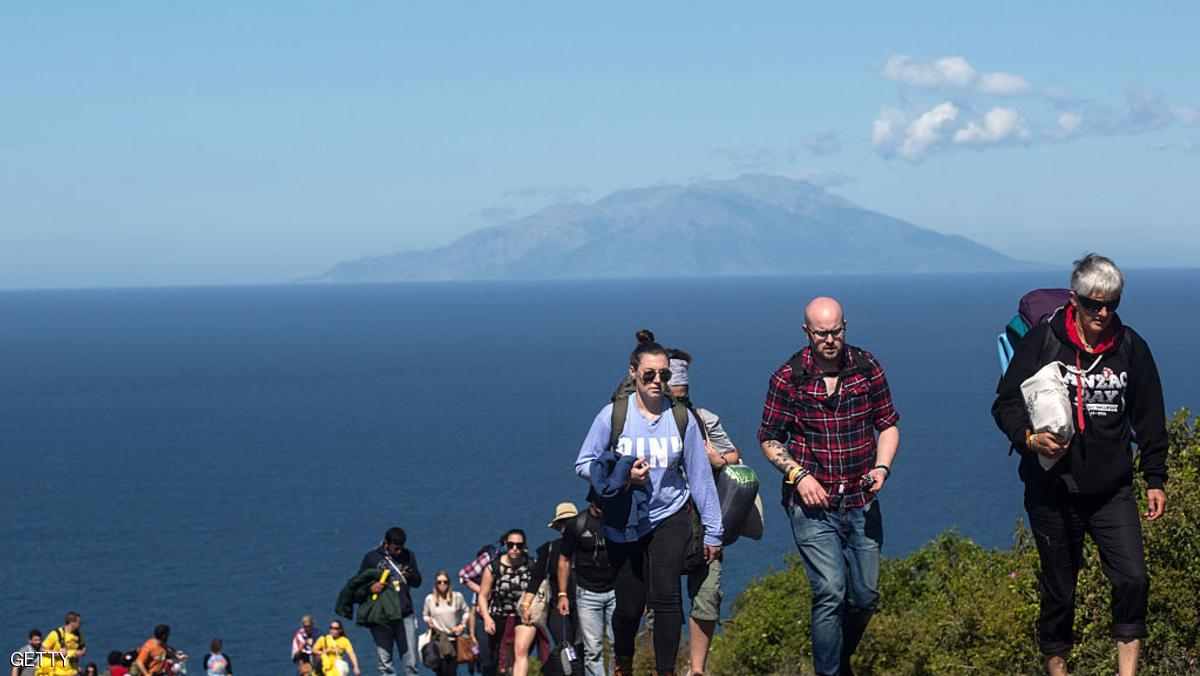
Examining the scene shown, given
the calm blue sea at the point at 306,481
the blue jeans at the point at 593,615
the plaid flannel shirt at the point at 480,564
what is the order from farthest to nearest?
1. the calm blue sea at the point at 306,481
2. the plaid flannel shirt at the point at 480,564
3. the blue jeans at the point at 593,615

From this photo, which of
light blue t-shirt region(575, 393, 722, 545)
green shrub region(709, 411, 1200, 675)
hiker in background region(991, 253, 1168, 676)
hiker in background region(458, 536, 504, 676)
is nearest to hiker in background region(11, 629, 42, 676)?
hiker in background region(458, 536, 504, 676)

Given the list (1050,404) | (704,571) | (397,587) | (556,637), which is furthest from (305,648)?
(1050,404)

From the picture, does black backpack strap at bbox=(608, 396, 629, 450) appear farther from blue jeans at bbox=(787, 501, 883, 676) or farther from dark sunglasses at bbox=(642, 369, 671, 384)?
blue jeans at bbox=(787, 501, 883, 676)

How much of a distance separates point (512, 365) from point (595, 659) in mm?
187017

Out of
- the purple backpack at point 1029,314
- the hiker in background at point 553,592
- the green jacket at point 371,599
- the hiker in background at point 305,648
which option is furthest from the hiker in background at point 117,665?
the purple backpack at point 1029,314

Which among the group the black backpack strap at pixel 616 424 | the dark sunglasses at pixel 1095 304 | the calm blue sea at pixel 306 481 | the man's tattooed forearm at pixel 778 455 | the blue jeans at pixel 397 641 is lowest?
the calm blue sea at pixel 306 481

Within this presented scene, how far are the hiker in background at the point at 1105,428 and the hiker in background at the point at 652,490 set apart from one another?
6.43ft

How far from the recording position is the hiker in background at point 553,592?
9.71m

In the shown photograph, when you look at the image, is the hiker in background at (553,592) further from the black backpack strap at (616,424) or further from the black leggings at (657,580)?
the black backpack strap at (616,424)

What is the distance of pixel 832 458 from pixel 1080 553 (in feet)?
4.74

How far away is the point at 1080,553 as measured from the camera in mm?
6785

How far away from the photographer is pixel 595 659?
9.21 meters

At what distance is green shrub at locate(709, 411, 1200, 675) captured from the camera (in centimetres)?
908

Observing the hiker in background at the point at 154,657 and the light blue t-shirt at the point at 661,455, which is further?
the hiker in background at the point at 154,657
